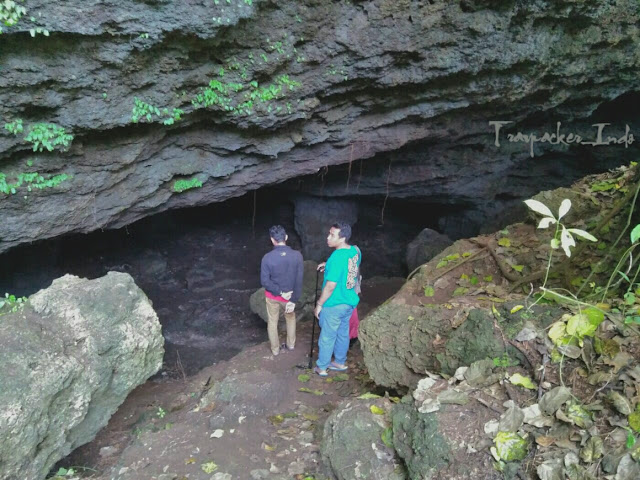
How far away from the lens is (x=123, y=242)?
30.5 feet

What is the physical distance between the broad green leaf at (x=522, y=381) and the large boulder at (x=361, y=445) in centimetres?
80

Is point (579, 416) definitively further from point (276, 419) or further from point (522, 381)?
point (276, 419)

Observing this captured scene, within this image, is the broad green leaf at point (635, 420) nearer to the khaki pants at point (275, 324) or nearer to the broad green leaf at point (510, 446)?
the broad green leaf at point (510, 446)

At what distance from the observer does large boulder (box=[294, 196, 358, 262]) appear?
33.6 ft

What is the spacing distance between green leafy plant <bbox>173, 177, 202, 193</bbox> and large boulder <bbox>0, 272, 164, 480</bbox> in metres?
2.08

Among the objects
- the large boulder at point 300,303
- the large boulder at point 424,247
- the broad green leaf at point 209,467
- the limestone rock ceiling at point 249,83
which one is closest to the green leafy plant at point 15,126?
the limestone rock ceiling at point 249,83

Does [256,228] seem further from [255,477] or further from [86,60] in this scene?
[255,477]

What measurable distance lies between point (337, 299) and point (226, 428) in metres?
1.64

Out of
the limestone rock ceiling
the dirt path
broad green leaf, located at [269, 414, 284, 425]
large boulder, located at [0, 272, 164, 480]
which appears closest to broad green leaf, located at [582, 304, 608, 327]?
the dirt path

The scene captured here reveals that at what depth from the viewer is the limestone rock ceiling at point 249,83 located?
388 cm

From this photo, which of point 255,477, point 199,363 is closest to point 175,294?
point 199,363

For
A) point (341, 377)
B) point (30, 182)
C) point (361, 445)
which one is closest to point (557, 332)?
point (361, 445)

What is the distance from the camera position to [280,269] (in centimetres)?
499

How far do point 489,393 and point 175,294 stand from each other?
7.27m
